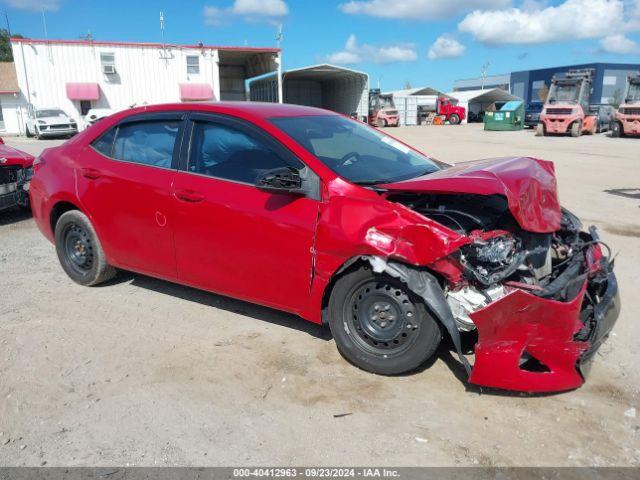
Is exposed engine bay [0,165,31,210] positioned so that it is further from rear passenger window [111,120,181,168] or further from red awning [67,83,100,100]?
red awning [67,83,100,100]

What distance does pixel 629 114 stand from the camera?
2670 cm

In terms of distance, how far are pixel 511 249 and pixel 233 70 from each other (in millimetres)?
45863

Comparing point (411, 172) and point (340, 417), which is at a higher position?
point (411, 172)

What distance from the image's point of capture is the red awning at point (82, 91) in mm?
34844

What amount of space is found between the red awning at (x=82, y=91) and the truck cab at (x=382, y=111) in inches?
832

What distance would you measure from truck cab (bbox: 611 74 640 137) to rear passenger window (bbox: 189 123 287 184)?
93.0 ft

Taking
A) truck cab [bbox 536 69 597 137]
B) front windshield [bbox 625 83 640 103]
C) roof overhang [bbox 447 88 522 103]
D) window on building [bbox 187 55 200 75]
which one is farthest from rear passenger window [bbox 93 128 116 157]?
roof overhang [bbox 447 88 522 103]

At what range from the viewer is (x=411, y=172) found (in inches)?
161

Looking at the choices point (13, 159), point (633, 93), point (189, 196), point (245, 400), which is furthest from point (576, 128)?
point (245, 400)

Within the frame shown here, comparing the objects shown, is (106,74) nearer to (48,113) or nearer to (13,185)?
(48,113)

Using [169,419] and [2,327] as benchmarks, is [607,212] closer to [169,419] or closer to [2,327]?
[169,419]

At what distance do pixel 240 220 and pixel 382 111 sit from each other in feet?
136

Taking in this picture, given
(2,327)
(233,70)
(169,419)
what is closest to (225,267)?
(169,419)

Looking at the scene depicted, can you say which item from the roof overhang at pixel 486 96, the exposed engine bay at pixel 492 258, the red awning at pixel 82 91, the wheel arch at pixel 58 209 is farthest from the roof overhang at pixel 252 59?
the exposed engine bay at pixel 492 258
